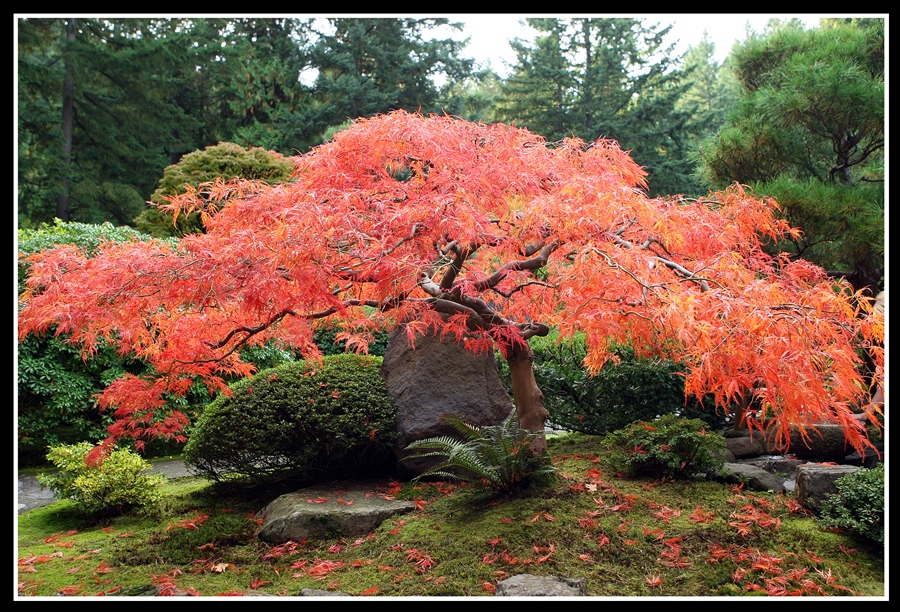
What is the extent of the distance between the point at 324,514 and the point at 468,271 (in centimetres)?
181

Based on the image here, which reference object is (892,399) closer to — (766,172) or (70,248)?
(766,172)

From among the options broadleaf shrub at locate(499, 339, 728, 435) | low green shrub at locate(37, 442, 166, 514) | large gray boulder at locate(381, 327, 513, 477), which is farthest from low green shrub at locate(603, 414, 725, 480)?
low green shrub at locate(37, 442, 166, 514)

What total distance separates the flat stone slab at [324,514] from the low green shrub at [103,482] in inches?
37.0

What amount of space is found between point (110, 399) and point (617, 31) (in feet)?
41.3

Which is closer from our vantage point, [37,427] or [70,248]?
[70,248]

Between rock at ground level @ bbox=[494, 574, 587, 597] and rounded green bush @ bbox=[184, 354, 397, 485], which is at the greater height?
rounded green bush @ bbox=[184, 354, 397, 485]

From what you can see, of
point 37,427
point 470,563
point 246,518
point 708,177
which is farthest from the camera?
point 708,177

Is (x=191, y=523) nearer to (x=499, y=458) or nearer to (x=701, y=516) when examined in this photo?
(x=499, y=458)

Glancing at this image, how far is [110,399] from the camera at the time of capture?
158 inches

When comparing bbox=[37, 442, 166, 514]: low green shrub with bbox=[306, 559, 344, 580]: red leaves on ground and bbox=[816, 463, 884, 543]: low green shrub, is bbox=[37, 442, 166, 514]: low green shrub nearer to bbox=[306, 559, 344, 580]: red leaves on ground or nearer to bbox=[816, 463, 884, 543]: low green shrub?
bbox=[306, 559, 344, 580]: red leaves on ground

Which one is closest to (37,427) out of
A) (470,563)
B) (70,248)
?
(70,248)

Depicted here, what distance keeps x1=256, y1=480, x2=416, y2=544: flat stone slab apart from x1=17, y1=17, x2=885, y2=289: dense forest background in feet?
11.7

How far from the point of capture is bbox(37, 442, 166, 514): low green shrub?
480 cm

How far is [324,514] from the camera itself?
4379 mm
